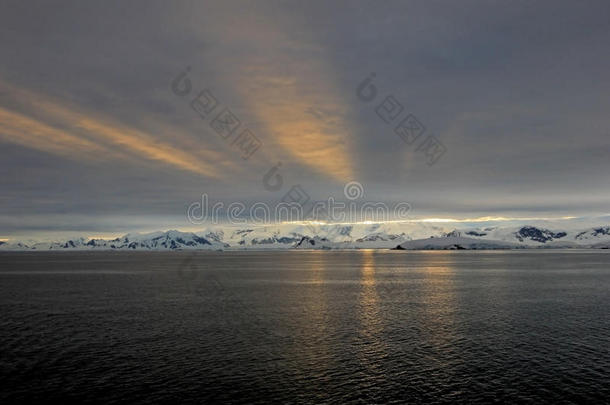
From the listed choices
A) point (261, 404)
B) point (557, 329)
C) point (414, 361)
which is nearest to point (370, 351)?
point (414, 361)

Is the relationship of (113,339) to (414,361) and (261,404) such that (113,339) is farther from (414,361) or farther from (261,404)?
(414,361)

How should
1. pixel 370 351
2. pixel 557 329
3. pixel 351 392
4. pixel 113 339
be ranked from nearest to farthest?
pixel 351 392 < pixel 370 351 < pixel 113 339 < pixel 557 329

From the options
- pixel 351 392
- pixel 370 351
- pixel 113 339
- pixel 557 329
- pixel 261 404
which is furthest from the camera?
pixel 557 329

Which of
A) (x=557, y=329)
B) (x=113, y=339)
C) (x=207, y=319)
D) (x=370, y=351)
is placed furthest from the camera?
(x=207, y=319)

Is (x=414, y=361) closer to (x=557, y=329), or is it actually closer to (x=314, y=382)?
(x=314, y=382)

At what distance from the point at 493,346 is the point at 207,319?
38.7 m

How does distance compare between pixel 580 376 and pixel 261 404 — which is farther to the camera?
pixel 580 376

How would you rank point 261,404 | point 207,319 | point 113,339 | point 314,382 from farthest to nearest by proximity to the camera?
point 207,319
point 113,339
point 314,382
point 261,404

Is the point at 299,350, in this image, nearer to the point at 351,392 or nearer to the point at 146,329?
the point at 351,392

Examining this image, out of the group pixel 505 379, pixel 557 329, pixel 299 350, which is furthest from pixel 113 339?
pixel 557 329

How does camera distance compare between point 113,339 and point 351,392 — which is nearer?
point 351,392

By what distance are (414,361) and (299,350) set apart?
1174 cm

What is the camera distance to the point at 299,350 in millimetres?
46531

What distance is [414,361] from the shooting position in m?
42.1
